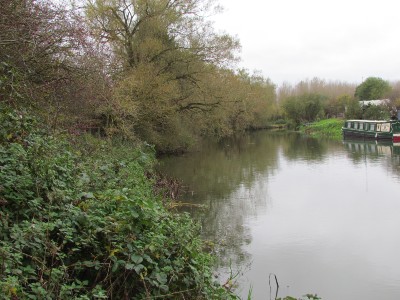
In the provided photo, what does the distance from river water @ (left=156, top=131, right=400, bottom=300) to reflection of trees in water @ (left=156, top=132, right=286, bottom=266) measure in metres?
0.03

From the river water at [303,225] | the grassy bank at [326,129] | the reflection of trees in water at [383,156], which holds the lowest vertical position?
the river water at [303,225]

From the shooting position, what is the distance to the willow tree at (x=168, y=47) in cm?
1744

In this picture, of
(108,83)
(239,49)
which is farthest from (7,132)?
(239,49)

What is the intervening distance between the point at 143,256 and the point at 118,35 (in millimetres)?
16536

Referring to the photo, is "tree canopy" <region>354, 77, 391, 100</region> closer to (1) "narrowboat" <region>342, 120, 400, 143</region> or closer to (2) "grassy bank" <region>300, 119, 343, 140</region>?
(2) "grassy bank" <region>300, 119, 343, 140</region>

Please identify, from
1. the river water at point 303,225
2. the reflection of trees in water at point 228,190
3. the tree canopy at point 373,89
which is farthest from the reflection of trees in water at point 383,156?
the tree canopy at point 373,89

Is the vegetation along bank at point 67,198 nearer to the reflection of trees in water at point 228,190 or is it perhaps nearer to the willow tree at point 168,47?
the reflection of trees in water at point 228,190

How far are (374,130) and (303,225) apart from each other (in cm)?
2455

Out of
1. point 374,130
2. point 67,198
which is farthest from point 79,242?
point 374,130

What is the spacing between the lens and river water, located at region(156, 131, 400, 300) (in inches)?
251

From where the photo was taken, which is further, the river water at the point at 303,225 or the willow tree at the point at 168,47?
the willow tree at the point at 168,47

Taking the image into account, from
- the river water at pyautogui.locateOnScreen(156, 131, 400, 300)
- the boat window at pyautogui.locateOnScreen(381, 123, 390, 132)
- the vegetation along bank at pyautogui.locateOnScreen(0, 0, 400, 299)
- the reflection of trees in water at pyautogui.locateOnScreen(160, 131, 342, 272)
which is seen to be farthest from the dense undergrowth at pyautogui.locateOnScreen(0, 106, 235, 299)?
the boat window at pyautogui.locateOnScreen(381, 123, 390, 132)

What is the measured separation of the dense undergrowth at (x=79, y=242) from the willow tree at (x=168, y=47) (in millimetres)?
12853

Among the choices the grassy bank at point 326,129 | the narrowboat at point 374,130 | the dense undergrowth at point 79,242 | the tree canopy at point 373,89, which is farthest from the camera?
the tree canopy at point 373,89
